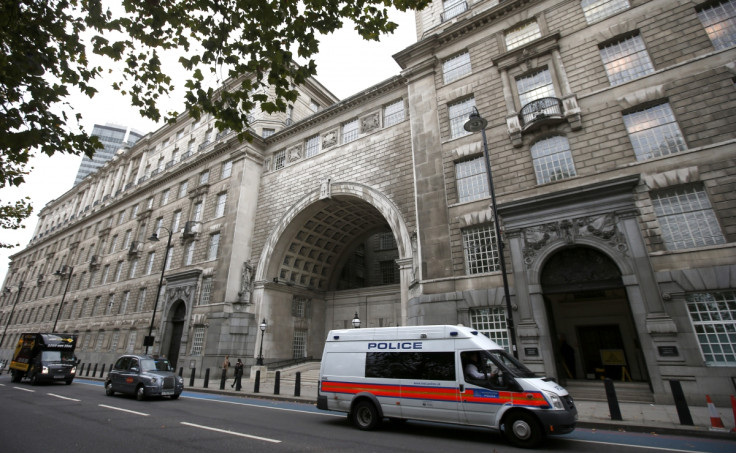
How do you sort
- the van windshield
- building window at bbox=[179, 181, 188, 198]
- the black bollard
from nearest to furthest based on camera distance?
the van windshield
the black bollard
building window at bbox=[179, 181, 188, 198]

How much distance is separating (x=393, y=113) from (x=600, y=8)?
39.0ft

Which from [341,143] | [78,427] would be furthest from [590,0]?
[78,427]

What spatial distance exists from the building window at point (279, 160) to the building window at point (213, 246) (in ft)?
24.7

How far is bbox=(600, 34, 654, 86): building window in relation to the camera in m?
14.1

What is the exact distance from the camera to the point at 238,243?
26.7 meters

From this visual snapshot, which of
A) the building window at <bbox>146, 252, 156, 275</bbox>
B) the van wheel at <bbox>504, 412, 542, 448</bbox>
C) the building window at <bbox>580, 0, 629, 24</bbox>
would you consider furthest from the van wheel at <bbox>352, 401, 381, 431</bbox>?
the building window at <bbox>146, 252, 156, 275</bbox>

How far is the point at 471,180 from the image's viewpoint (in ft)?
55.8

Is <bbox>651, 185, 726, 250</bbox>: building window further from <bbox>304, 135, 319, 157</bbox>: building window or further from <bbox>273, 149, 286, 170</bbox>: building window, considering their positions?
<bbox>273, 149, 286, 170</bbox>: building window

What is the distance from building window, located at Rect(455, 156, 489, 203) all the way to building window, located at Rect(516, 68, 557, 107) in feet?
11.7

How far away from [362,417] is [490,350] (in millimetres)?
3749

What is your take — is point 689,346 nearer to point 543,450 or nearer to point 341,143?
point 543,450

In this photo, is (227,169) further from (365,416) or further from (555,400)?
(555,400)

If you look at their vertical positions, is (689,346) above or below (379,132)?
below

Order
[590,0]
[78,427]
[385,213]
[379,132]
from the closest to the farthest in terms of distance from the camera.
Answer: [78,427], [590,0], [385,213], [379,132]
